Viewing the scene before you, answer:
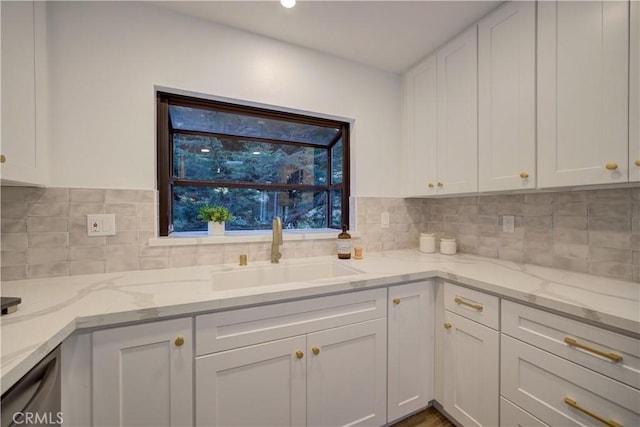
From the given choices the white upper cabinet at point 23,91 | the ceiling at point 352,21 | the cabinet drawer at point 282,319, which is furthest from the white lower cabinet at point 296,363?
the ceiling at point 352,21

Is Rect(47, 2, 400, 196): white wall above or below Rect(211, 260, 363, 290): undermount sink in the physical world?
above

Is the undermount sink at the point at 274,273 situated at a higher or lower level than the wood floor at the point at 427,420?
higher

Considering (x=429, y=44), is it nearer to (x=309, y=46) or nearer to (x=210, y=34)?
(x=309, y=46)

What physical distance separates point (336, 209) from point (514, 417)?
5.34 ft

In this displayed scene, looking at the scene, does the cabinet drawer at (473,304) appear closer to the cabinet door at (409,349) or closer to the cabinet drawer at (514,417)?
the cabinet door at (409,349)

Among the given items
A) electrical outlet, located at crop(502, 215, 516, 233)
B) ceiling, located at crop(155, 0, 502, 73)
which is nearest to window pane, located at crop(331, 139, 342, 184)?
ceiling, located at crop(155, 0, 502, 73)

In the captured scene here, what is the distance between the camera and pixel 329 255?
6.34ft

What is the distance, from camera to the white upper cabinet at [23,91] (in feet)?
3.17

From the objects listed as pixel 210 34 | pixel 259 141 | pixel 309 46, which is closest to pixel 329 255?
pixel 259 141

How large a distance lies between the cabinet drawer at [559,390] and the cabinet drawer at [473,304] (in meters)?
0.10

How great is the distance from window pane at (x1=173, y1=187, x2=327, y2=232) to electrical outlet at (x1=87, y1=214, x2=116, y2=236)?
0.40m

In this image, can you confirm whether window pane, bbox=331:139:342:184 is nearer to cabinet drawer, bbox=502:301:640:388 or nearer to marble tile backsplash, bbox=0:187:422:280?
marble tile backsplash, bbox=0:187:422:280

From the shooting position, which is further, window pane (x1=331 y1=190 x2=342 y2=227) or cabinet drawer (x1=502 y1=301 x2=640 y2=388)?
window pane (x1=331 y1=190 x2=342 y2=227)

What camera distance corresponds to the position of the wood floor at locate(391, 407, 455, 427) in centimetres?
147
